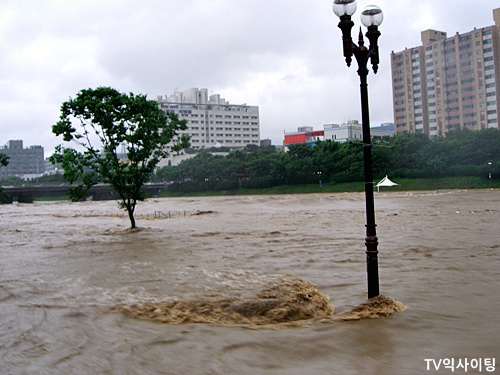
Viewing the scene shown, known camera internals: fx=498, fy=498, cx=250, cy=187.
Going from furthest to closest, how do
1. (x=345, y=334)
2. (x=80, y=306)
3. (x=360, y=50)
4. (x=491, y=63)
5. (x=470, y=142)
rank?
(x=491, y=63)
(x=470, y=142)
(x=80, y=306)
(x=360, y=50)
(x=345, y=334)

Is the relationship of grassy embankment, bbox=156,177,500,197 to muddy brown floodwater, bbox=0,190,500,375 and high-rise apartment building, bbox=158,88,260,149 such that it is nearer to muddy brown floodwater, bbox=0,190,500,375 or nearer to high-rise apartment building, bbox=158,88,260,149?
muddy brown floodwater, bbox=0,190,500,375

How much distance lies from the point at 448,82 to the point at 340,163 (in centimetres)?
4058

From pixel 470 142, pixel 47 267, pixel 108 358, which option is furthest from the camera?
pixel 470 142

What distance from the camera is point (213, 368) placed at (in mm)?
6391

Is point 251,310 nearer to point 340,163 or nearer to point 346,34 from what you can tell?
point 346,34

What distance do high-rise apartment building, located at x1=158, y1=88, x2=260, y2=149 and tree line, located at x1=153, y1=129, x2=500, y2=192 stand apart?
52.1m

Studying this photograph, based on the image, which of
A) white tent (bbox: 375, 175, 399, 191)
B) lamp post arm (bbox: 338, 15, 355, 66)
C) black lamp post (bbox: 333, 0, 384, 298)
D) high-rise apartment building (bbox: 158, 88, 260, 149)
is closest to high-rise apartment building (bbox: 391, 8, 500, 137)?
white tent (bbox: 375, 175, 399, 191)

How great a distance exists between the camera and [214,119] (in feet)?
524

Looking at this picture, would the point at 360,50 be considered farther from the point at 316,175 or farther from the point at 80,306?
the point at 316,175

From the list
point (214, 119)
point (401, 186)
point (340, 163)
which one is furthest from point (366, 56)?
point (214, 119)

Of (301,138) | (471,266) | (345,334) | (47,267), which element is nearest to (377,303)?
(345,334)

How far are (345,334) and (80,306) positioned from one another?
18.4 ft

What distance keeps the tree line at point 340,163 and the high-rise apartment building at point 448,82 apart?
2673 centimetres

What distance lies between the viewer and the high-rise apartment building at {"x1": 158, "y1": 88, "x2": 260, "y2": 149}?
155500mm
